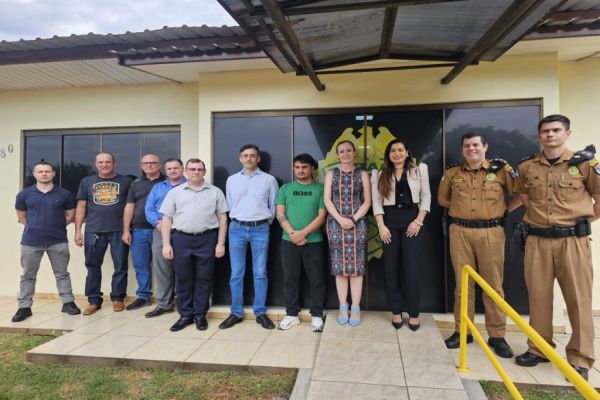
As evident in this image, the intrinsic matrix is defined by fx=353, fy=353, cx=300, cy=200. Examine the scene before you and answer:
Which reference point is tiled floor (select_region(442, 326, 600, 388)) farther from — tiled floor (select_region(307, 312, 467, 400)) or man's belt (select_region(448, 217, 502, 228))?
man's belt (select_region(448, 217, 502, 228))

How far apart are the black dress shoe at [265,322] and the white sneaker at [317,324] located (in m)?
0.42

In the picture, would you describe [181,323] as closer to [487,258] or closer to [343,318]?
[343,318]

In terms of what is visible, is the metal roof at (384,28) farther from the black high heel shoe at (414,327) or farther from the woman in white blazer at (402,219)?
the black high heel shoe at (414,327)

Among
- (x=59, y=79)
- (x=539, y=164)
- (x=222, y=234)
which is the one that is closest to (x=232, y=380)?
(x=222, y=234)

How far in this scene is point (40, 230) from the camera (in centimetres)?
391

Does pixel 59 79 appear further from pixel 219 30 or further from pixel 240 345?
pixel 240 345

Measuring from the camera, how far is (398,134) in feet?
12.5

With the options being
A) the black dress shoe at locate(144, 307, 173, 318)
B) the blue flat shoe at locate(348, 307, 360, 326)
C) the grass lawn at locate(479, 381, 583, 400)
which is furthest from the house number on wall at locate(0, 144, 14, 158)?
the grass lawn at locate(479, 381, 583, 400)

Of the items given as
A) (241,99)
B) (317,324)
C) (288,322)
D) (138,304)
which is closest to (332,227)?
(317,324)

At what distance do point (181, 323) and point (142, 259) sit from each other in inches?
41.6

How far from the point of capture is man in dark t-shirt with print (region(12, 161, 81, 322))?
392 centimetres

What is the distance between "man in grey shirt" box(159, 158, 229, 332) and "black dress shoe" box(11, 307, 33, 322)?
187cm

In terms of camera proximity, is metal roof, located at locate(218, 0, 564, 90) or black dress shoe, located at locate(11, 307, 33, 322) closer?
metal roof, located at locate(218, 0, 564, 90)

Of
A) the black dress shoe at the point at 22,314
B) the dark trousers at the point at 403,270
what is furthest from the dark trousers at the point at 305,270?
the black dress shoe at the point at 22,314
